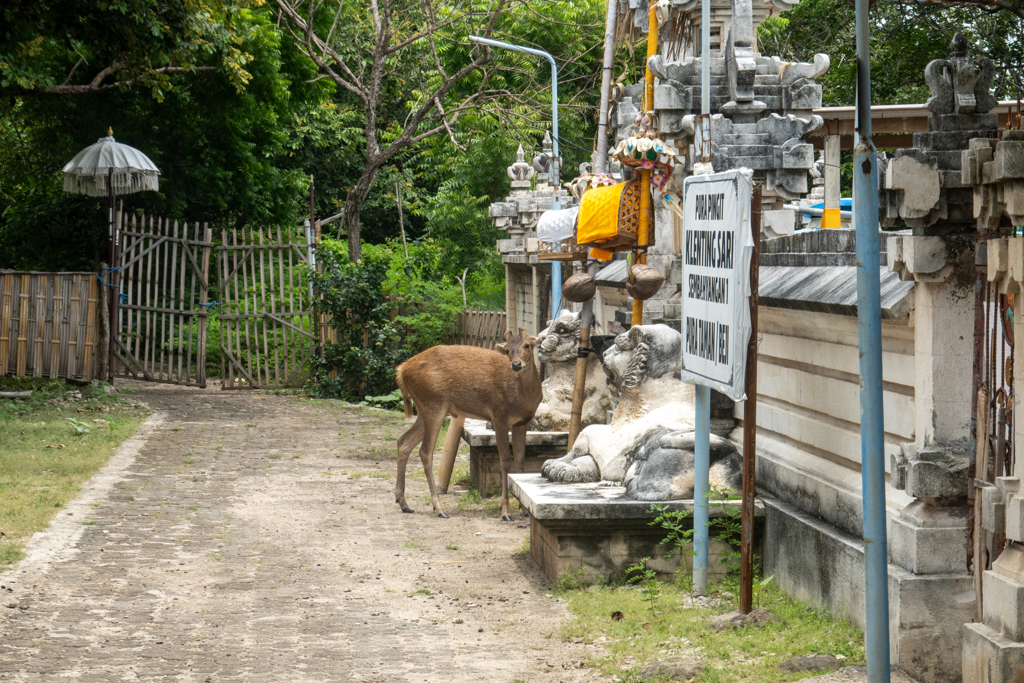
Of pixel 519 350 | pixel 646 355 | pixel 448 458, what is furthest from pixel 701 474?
pixel 448 458

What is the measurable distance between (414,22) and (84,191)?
9376 millimetres

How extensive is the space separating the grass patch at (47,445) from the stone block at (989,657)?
6205mm

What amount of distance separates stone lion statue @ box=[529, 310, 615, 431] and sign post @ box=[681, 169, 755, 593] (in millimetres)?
3071

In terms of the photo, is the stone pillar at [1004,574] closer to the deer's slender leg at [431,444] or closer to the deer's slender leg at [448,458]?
the deer's slender leg at [431,444]

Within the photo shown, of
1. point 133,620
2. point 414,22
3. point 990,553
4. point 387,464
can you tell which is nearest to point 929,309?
point 990,553

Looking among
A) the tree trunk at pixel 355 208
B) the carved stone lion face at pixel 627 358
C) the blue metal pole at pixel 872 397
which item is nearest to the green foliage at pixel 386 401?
the tree trunk at pixel 355 208

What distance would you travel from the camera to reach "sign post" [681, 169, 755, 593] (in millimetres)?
5816

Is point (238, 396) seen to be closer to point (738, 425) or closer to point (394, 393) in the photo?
point (394, 393)

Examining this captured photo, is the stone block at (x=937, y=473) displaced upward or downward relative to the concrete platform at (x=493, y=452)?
upward

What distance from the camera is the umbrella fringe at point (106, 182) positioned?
19172mm

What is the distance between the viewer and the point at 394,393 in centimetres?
1895

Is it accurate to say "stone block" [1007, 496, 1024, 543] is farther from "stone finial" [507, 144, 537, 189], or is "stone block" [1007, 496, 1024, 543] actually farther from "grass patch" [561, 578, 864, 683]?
"stone finial" [507, 144, 537, 189]

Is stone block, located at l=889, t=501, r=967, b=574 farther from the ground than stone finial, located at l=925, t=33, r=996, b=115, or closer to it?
closer to it

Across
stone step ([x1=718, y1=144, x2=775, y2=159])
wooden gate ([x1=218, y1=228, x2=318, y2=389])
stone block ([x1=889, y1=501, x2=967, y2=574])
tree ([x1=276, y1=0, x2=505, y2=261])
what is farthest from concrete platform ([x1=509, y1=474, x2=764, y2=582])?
tree ([x1=276, y1=0, x2=505, y2=261])
